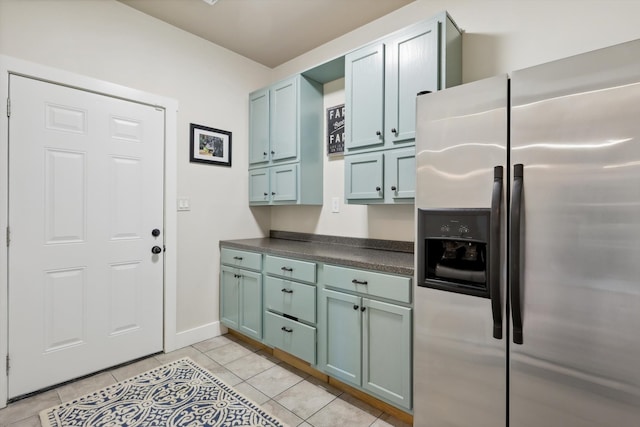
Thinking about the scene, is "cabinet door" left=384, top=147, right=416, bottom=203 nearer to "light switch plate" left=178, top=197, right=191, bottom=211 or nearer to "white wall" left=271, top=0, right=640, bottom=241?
"white wall" left=271, top=0, right=640, bottom=241

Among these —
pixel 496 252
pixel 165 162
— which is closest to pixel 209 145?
pixel 165 162

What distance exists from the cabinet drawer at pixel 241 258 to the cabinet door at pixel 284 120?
3.09 feet

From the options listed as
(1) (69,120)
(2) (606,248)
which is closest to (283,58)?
(1) (69,120)

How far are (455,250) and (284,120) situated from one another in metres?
2.00

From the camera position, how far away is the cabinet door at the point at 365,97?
2117mm

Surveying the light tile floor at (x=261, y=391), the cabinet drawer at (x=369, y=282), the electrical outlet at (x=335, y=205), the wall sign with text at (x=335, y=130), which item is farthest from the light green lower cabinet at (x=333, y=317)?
the wall sign with text at (x=335, y=130)

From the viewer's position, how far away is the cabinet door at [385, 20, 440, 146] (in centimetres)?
188

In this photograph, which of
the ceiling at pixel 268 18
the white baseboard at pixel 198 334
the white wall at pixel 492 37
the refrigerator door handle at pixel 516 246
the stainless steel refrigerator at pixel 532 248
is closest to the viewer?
the stainless steel refrigerator at pixel 532 248

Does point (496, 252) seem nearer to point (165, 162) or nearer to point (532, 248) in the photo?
point (532, 248)

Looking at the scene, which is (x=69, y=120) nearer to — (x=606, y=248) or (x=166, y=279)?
(x=166, y=279)

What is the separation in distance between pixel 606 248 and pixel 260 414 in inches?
75.1

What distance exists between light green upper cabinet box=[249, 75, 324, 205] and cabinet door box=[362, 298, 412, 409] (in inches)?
51.1

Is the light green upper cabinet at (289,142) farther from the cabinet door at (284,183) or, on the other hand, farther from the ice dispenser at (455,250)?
the ice dispenser at (455,250)

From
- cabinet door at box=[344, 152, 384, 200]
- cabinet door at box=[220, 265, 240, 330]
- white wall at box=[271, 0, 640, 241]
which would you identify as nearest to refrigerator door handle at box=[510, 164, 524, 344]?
cabinet door at box=[344, 152, 384, 200]
